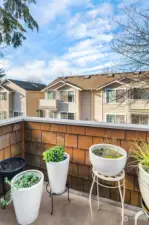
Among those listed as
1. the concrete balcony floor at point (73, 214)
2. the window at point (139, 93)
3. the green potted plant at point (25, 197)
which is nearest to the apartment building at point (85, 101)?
the window at point (139, 93)

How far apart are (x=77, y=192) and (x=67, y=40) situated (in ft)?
24.0

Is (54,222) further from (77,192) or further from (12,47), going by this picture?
(12,47)

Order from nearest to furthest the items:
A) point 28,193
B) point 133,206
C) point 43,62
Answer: point 28,193 → point 133,206 → point 43,62

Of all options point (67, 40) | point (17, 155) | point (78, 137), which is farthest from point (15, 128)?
point (67, 40)

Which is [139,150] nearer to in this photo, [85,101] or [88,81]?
[85,101]

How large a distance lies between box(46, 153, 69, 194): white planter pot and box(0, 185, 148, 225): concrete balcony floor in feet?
0.79

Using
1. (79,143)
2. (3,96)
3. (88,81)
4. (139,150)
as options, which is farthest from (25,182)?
(3,96)

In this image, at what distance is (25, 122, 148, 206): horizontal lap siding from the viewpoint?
5.59 ft

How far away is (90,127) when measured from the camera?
6.10 ft

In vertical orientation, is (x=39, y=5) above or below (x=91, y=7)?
above

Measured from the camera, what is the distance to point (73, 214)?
1623mm

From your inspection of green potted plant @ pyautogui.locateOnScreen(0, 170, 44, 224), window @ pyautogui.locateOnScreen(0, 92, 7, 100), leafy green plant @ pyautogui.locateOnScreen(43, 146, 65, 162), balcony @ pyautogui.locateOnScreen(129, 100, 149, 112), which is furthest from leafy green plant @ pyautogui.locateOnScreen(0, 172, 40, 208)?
window @ pyautogui.locateOnScreen(0, 92, 7, 100)

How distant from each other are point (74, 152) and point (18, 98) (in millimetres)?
13070

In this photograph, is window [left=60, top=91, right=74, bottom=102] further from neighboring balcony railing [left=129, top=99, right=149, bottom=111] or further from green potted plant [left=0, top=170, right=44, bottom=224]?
green potted plant [left=0, top=170, right=44, bottom=224]
